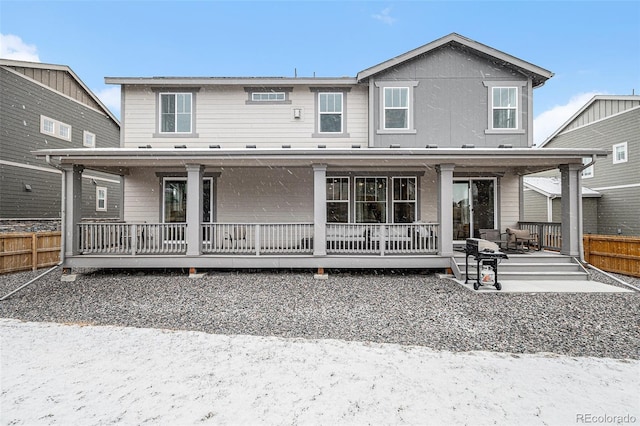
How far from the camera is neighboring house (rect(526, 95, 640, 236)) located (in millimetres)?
14203

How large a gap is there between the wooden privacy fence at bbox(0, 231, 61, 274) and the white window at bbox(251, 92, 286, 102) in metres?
7.66

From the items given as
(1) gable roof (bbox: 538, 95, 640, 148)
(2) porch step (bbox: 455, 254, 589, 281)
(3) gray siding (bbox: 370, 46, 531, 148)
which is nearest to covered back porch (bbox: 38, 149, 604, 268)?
(2) porch step (bbox: 455, 254, 589, 281)

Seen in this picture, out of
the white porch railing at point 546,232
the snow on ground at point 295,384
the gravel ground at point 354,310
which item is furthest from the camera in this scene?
the white porch railing at point 546,232

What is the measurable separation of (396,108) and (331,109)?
80.6 inches

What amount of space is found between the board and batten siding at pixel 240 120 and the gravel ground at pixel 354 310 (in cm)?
444

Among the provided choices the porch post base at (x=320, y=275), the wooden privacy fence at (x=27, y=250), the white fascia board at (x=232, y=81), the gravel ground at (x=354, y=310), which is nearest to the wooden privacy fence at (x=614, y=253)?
the gravel ground at (x=354, y=310)

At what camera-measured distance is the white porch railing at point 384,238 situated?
8516mm

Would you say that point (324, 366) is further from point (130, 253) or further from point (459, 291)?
point (130, 253)

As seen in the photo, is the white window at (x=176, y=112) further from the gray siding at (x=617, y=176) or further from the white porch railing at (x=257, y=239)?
the gray siding at (x=617, y=176)

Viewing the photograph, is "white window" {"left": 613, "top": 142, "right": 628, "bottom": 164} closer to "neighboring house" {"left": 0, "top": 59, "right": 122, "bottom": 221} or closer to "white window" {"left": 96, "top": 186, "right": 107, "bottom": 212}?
"neighboring house" {"left": 0, "top": 59, "right": 122, "bottom": 221}

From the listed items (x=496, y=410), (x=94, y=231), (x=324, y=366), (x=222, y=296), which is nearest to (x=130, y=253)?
(x=94, y=231)

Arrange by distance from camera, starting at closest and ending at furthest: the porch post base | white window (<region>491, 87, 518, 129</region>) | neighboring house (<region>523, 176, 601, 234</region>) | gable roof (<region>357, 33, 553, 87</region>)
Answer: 1. the porch post base
2. gable roof (<region>357, 33, 553, 87</region>)
3. white window (<region>491, 87, 518, 129</region>)
4. neighboring house (<region>523, 176, 601, 234</region>)

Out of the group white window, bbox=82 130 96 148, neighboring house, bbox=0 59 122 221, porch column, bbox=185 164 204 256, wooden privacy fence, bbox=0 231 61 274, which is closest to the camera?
porch column, bbox=185 164 204 256

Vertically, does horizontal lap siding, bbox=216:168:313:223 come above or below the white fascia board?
below
